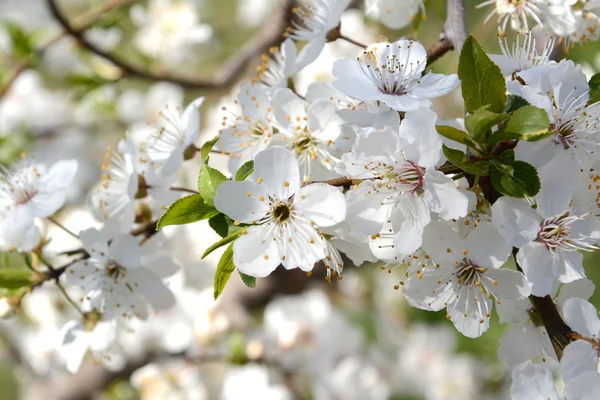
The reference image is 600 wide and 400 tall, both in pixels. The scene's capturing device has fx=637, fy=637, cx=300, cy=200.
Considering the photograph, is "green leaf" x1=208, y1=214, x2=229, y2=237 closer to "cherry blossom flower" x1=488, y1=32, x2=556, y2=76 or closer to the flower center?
the flower center

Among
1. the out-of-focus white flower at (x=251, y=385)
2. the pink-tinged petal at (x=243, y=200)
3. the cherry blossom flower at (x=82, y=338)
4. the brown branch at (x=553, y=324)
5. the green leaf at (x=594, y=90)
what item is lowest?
the out-of-focus white flower at (x=251, y=385)

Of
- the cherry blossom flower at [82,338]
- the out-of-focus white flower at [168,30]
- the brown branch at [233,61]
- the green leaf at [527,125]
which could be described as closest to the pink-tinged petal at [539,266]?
the green leaf at [527,125]

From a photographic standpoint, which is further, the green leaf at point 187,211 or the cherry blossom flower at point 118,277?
the cherry blossom flower at point 118,277

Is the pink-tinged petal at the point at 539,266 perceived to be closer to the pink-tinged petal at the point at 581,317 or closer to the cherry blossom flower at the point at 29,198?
the pink-tinged petal at the point at 581,317

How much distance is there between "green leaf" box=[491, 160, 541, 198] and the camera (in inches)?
20.6

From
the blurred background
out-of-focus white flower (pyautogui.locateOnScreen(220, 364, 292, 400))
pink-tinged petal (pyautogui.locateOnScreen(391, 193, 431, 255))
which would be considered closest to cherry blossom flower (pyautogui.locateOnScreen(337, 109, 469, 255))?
pink-tinged petal (pyautogui.locateOnScreen(391, 193, 431, 255))

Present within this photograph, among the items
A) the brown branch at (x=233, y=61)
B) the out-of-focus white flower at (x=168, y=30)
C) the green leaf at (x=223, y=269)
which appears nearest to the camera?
the green leaf at (x=223, y=269)

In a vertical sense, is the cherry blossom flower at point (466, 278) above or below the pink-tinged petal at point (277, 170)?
below

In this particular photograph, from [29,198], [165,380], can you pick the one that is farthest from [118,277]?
[165,380]

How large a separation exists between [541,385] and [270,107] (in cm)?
38

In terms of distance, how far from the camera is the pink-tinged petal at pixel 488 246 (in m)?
0.56

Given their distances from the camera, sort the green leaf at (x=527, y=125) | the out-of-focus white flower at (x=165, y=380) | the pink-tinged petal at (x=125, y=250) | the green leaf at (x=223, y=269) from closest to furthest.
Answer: the green leaf at (x=527, y=125) → the green leaf at (x=223, y=269) → the pink-tinged petal at (x=125, y=250) → the out-of-focus white flower at (x=165, y=380)

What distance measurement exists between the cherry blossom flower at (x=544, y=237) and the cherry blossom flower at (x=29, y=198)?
1.67 ft

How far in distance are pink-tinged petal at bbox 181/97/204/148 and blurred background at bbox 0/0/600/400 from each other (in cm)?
54
